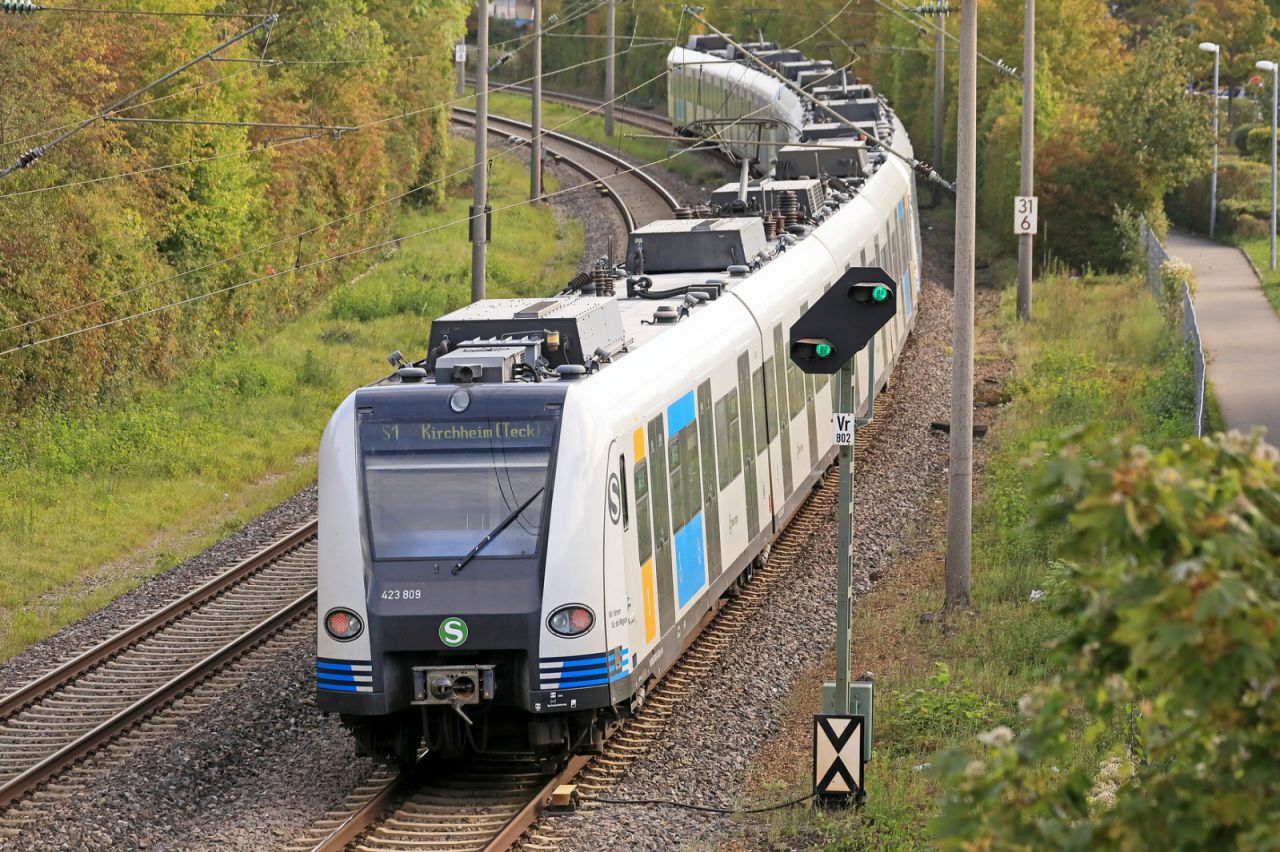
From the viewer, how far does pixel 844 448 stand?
11828 millimetres

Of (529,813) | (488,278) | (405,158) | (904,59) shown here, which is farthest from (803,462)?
(904,59)

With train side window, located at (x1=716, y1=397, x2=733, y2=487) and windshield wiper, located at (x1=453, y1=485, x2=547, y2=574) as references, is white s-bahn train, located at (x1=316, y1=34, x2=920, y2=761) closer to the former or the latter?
windshield wiper, located at (x1=453, y1=485, x2=547, y2=574)

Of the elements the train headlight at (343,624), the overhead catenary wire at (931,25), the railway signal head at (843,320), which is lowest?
the train headlight at (343,624)

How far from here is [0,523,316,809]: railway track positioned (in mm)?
14117

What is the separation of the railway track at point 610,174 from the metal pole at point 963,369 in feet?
82.2

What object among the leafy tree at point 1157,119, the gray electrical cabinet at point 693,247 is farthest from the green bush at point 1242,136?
the gray electrical cabinet at point 693,247

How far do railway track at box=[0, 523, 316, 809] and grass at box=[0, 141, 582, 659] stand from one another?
1.36 metres

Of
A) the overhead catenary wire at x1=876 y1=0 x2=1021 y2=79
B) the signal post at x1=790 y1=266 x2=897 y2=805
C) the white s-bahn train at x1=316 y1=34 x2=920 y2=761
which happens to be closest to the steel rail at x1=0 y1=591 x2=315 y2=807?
the white s-bahn train at x1=316 y1=34 x2=920 y2=761

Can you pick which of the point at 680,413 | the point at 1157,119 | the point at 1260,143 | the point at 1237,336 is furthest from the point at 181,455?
the point at 1260,143

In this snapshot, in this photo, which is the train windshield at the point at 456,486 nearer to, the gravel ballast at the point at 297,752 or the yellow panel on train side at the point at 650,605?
the yellow panel on train side at the point at 650,605

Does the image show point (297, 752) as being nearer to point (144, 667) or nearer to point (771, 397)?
point (144, 667)

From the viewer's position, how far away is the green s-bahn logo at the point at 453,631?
11.6m

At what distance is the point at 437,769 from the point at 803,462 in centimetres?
757

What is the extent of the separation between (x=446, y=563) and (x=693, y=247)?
27.7 feet
